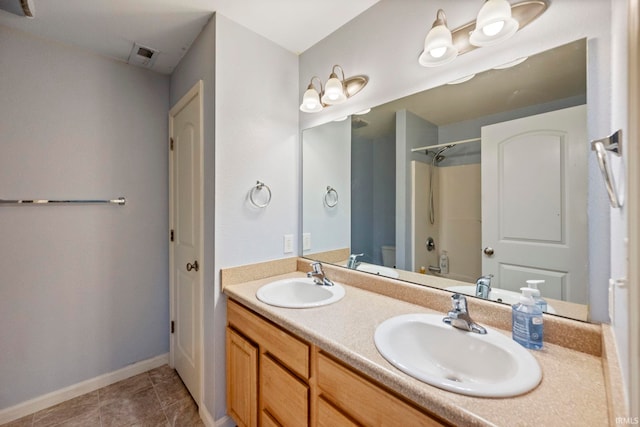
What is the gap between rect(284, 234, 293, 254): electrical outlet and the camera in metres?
1.75

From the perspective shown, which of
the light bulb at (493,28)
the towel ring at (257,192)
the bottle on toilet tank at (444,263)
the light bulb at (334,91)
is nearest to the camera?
the light bulb at (493,28)

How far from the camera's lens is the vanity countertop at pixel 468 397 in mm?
562

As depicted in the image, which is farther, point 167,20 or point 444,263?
point 167,20

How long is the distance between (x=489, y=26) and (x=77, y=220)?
2469 mm

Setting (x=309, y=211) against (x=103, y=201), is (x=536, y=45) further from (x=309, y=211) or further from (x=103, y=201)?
(x=103, y=201)

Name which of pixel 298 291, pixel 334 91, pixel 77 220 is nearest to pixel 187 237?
pixel 77 220

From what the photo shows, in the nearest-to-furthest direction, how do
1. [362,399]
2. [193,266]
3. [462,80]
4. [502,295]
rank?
[362,399] < [502,295] < [462,80] < [193,266]

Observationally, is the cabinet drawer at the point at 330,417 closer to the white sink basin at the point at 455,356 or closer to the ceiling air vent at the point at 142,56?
the white sink basin at the point at 455,356

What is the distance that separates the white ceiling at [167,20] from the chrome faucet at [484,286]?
4.81 ft

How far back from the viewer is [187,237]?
1.78 m

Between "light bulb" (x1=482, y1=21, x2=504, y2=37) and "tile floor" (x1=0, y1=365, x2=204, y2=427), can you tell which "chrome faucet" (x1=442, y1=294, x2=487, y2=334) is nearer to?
"light bulb" (x1=482, y1=21, x2=504, y2=37)

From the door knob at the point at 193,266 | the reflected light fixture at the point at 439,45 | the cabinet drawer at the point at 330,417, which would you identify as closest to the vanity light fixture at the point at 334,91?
the reflected light fixture at the point at 439,45

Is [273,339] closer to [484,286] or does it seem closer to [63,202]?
[484,286]

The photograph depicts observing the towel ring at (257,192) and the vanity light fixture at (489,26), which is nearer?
the vanity light fixture at (489,26)
